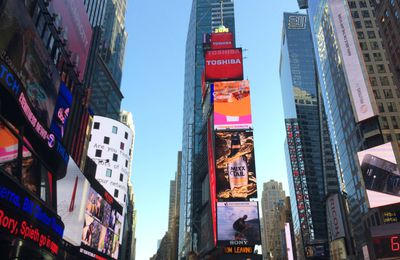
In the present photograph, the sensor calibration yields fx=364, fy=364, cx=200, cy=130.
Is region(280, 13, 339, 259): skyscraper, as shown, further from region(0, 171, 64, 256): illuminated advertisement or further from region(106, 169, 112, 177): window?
region(0, 171, 64, 256): illuminated advertisement

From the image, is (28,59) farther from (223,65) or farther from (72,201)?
(223,65)

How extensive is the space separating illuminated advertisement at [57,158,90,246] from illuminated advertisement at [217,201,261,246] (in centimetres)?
3308

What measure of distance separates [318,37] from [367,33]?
22434 mm

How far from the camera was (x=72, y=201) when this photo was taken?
104 ft

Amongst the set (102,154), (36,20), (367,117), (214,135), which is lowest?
(36,20)

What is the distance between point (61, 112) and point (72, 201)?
10.3m

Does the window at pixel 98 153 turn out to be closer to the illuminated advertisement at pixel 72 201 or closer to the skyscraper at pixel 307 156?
the illuminated advertisement at pixel 72 201

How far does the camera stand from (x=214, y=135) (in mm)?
71688

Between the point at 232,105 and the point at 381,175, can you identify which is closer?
the point at 381,175

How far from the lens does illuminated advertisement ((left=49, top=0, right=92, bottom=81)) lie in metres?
28.8

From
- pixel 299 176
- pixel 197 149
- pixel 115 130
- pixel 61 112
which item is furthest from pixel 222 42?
pixel 299 176

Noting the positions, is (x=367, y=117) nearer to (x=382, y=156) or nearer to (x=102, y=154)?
(x=382, y=156)

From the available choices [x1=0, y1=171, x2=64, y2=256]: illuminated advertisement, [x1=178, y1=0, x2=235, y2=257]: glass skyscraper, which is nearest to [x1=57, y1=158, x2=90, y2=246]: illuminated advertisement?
[x1=0, y1=171, x2=64, y2=256]: illuminated advertisement

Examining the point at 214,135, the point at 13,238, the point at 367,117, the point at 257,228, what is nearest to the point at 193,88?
the point at 214,135
